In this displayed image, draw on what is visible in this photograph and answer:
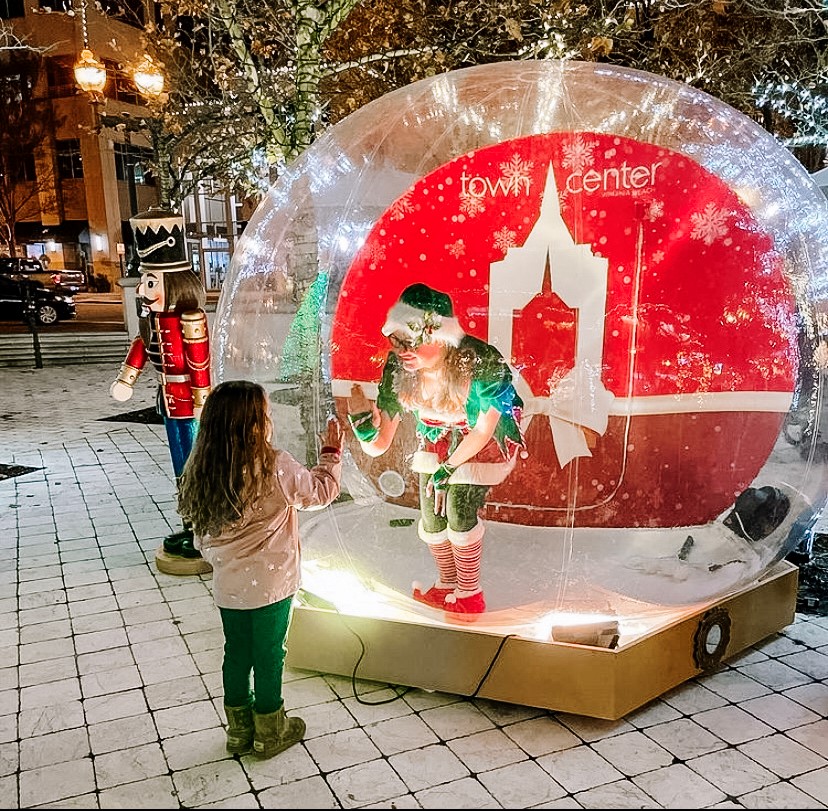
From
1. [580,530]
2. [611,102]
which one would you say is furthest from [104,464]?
[611,102]

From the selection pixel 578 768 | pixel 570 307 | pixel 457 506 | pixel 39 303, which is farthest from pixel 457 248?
pixel 39 303

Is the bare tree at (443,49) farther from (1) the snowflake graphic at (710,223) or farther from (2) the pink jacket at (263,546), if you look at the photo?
(2) the pink jacket at (263,546)

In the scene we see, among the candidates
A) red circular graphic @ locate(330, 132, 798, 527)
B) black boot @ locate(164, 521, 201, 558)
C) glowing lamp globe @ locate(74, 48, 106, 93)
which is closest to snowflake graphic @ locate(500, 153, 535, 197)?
red circular graphic @ locate(330, 132, 798, 527)

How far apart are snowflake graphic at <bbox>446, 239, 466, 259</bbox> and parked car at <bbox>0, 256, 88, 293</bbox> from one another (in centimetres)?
1783

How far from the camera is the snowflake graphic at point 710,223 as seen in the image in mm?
3453

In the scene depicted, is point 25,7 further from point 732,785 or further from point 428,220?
point 732,785

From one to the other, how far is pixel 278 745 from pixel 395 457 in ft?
4.24

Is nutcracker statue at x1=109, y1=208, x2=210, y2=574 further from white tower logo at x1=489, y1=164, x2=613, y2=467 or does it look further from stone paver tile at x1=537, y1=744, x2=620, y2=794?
stone paver tile at x1=537, y1=744, x2=620, y2=794

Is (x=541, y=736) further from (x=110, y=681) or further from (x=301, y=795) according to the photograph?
(x=110, y=681)

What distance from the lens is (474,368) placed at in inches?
127

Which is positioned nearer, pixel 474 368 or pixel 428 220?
pixel 474 368

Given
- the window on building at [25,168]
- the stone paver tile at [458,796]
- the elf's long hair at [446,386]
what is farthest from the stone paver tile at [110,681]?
the window on building at [25,168]

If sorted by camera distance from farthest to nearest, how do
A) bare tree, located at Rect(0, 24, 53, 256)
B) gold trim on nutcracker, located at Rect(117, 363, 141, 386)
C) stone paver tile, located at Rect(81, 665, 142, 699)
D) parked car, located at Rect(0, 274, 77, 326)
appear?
bare tree, located at Rect(0, 24, 53, 256) → parked car, located at Rect(0, 274, 77, 326) → gold trim on nutcracker, located at Rect(117, 363, 141, 386) → stone paver tile, located at Rect(81, 665, 142, 699)

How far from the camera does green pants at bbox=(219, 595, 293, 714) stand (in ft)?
9.70
